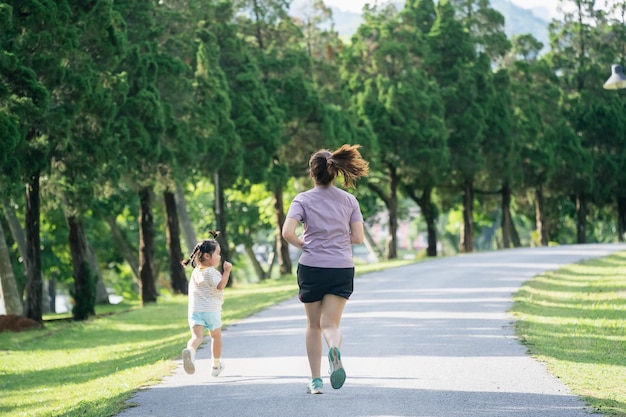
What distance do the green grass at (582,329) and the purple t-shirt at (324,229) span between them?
2.20m

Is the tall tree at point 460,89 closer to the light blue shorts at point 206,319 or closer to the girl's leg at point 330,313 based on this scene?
the light blue shorts at point 206,319

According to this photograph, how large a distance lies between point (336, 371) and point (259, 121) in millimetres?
29866

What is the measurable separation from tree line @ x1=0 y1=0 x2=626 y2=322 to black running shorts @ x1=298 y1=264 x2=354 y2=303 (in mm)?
12530

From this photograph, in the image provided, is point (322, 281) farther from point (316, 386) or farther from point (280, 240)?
point (280, 240)

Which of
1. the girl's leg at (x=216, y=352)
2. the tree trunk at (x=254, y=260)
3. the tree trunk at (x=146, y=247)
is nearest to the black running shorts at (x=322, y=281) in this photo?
the girl's leg at (x=216, y=352)

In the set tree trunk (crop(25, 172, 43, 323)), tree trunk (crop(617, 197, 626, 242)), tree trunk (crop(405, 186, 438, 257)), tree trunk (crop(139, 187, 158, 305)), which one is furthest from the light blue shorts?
tree trunk (crop(617, 197, 626, 242))

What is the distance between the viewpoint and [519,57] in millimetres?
61781

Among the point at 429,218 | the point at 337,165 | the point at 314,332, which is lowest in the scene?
the point at 314,332

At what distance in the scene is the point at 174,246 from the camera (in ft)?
116

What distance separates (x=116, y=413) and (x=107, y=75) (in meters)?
18.8

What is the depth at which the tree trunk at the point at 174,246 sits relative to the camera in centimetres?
3538

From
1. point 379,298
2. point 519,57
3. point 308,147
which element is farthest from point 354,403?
point 519,57

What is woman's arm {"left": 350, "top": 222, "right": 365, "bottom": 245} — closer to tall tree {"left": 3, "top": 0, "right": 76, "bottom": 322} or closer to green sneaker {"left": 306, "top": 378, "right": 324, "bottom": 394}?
green sneaker {"left": 306, "top": 378, "right": 324, "bottom": 394}

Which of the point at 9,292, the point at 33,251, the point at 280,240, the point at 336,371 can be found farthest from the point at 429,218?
the point at 336,371
